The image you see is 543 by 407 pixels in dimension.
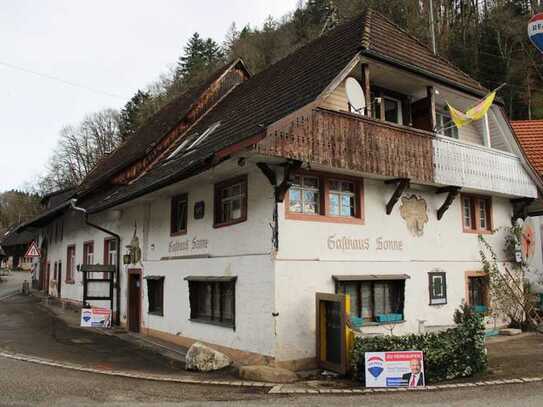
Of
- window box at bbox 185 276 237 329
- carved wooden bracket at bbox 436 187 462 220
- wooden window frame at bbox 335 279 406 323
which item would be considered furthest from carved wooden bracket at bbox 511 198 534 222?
window box at bbox 185 276 237 329

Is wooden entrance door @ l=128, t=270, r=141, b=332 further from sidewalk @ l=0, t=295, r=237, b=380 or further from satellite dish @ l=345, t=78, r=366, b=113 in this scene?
satellite dish @ l=345, t=78, r=366, b=113

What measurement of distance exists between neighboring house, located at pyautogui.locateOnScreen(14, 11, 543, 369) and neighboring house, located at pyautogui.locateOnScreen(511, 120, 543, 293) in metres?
1.86

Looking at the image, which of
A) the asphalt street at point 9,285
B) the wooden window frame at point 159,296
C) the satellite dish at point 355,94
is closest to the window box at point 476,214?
the satellite dish at point 355,94

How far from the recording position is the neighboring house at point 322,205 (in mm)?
10359

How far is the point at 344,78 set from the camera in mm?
11055

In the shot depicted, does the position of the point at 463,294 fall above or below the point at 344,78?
below

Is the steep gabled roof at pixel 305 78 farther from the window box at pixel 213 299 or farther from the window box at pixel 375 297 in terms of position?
the window box at pixel 375 297

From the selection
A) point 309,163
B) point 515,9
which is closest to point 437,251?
point 309,163

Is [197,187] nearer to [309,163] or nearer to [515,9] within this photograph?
[309,163]

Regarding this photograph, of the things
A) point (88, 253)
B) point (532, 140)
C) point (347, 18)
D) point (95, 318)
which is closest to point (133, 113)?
point (347, 18)

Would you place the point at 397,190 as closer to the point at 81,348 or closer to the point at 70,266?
the point at 81,348

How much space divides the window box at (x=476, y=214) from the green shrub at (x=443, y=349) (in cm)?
569

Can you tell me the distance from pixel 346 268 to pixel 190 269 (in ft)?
13.5

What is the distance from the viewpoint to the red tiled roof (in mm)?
18441
